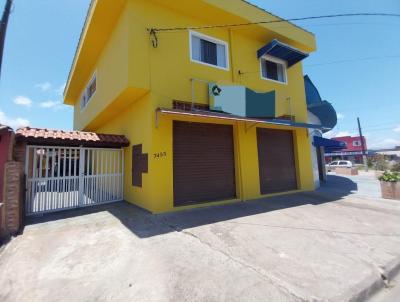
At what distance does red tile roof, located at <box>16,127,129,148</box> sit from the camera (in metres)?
7.10

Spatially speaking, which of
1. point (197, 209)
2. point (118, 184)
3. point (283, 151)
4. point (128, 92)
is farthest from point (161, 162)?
point (283, 151)

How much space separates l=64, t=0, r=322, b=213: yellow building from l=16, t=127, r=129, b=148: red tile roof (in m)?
0.81

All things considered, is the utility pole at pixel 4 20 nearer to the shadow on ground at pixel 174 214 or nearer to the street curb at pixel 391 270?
the shadow on ground at pixel 174 214

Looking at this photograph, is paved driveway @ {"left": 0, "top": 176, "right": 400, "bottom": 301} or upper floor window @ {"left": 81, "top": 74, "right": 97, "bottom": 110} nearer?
paved driveway @ {"left": 0, "top": 176, "right": 400, "bottom": 301}

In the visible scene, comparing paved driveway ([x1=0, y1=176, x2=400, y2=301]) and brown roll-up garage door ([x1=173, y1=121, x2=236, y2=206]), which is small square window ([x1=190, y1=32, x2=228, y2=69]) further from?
paved driveway ([x1=0, y1=176, x2=400, y2=301])

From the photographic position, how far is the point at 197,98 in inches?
335

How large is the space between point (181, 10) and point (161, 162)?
246 inches

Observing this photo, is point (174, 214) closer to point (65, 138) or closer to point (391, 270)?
point (65, 138)

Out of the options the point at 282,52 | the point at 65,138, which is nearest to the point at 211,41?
the point at 282,52

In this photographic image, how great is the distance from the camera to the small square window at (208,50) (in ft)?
29.2

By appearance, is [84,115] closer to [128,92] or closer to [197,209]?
[128,92]

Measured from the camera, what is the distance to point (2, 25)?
319 inches

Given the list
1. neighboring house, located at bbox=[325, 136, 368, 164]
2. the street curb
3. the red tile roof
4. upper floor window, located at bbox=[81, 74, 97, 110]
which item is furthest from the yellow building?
neighboring house, located at bbox=[325, 136, 368, 164]

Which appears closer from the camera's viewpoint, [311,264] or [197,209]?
[311,264]
